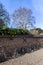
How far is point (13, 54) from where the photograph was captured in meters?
11.3

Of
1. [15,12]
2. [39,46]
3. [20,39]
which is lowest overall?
[39,46]

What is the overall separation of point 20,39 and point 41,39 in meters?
5.26

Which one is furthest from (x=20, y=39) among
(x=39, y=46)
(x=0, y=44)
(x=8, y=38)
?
(x=39, y=46)

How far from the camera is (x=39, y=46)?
1736 cm

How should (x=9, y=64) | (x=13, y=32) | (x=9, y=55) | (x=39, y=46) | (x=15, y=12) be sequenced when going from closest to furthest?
(x=9, y=64)
(x=9, y=55)
(x=13, y=32)
(x=39, y=46)
(x=15, y=12)

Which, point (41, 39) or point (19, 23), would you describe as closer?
point (41, 39)

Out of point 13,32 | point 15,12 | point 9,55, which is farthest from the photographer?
point 15,12

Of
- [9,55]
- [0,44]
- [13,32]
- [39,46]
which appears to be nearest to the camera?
[0,44]

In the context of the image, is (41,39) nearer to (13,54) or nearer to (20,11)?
(13,54)

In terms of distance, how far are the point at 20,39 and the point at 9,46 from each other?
2242mm

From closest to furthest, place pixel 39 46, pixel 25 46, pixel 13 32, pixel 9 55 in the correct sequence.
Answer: pixel 9 55
pixel 13 32
pixel 25 46
pixel 39 46

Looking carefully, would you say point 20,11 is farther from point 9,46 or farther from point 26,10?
point 9,46

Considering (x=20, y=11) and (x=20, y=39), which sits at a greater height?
(x=20, y=11)

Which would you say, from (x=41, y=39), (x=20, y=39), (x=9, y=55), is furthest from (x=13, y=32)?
(x=41, y=39)
